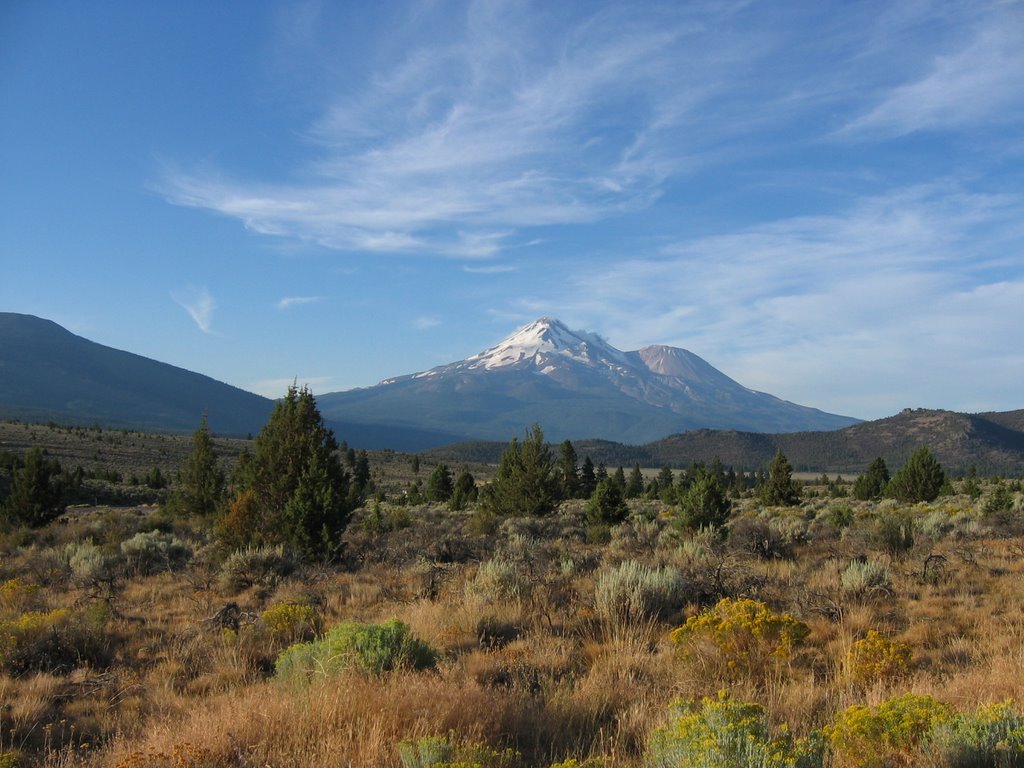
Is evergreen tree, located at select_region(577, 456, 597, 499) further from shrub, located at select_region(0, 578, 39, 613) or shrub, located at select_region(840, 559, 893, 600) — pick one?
shrub, located at select_region(0, 578, 39, 613)

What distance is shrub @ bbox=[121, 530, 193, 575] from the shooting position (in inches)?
487

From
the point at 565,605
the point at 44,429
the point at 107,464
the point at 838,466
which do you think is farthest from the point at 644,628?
the point at 838,466

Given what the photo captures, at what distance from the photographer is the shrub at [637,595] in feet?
23.0

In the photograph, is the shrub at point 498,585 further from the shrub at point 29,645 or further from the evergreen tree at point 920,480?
the evergreen tree at point 920,480

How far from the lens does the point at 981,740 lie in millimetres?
3168

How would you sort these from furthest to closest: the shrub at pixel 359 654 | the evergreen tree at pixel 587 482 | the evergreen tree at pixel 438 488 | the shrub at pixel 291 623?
the evergreen tree at pixel 587 482, the evergreen tree at pixel 438 488, the shrub at pixel 291 623, the shrub at pixel 359 654

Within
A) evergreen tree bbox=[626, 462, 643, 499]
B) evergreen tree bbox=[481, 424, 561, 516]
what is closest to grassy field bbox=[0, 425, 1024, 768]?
evergreen tree bbox=[481, 424, 561, 516]

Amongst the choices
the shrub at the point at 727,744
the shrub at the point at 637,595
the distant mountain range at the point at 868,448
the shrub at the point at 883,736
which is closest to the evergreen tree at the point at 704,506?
Result: the shrub at the point at 637,595

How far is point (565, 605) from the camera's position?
7.80 meters

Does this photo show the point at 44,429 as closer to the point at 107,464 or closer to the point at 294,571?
the point at 107,464

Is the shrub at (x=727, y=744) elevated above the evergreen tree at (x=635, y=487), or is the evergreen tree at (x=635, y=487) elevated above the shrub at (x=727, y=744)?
the shrub at (x=727, y=744)

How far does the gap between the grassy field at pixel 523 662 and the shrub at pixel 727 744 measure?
0.02 m

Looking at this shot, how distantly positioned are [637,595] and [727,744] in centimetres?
414

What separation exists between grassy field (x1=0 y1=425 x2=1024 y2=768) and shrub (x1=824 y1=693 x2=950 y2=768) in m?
0.01
